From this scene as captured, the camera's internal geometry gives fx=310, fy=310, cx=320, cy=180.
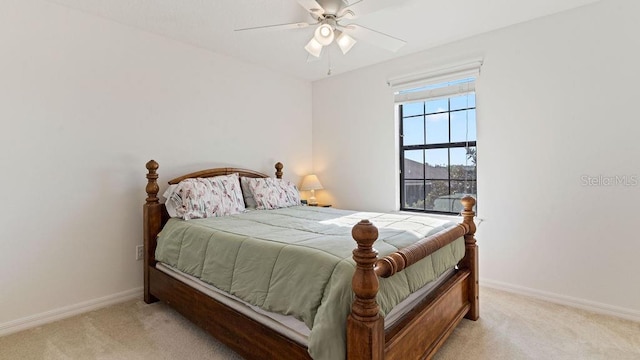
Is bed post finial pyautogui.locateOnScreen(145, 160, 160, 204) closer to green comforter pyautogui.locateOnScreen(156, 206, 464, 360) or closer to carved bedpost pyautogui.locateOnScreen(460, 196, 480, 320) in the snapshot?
green comforter pyautogui.locateOnScreen(156, 206, 464, 360)

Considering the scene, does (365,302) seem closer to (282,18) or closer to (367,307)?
(367,307)

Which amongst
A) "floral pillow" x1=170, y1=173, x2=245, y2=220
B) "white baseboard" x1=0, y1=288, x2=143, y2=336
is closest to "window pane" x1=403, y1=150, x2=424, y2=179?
"floral pillow" x1=170, y1=173, x2=245, y2=220

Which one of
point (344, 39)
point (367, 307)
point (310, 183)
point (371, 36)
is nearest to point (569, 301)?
point (367, 307)

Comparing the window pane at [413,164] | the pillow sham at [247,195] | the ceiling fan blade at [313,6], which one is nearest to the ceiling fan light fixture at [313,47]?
the ceiling fan blade at [313,6]

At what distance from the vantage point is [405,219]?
91.6 inches

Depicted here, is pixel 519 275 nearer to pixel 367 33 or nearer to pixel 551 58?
pixel 551 58

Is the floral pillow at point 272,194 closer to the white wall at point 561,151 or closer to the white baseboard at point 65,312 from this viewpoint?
the white baseboard at point 65,312

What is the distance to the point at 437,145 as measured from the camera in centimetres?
339

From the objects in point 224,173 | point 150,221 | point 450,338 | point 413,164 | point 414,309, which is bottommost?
point 450,338

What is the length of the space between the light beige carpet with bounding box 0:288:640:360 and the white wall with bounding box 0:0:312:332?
0.33 metres

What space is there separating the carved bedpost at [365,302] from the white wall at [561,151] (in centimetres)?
219

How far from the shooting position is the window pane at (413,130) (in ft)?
11.6

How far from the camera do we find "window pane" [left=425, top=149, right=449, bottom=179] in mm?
3342

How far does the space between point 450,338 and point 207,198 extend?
2117 millimetres
